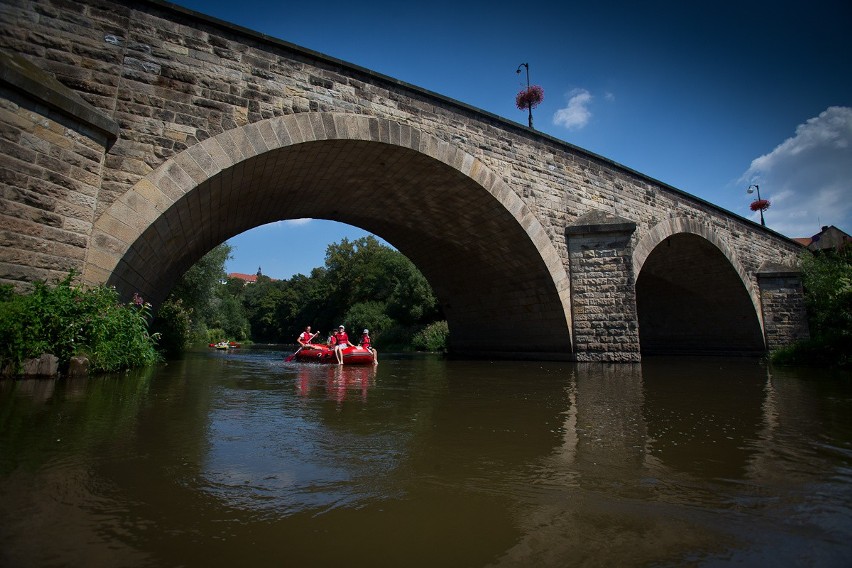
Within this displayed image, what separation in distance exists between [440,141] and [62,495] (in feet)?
31.4

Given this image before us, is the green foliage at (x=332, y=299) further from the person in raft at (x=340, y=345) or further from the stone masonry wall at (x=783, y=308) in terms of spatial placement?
the stone masonry wall at (x=783, y=308)

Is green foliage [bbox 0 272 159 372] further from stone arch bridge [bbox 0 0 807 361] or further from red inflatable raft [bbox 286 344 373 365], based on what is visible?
red inflatable raft [bbox 286 344 373 365]

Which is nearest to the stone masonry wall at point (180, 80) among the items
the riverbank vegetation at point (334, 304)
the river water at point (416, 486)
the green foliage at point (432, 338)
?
the river water at point (416, 486)

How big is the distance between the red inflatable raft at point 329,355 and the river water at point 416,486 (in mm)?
7104

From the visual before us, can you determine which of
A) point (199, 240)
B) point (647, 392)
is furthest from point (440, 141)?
point (647, 392)

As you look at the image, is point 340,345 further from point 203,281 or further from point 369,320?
point 369,320

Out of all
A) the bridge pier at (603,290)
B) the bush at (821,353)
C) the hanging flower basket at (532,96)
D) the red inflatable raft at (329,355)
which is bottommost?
the red inflatable raft at (329,355)

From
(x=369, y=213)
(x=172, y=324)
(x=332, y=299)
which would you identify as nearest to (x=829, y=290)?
(x=369, y=213)

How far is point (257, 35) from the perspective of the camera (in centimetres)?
826

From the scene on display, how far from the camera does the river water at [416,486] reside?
146 centimetres

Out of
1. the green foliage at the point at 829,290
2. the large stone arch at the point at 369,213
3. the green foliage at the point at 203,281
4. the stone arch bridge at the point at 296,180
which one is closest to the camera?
the stone arch bridge at the point at 296,180

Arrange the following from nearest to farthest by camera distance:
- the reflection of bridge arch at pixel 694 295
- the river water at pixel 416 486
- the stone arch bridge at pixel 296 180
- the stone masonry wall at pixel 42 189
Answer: the river water at pixel 416 486, the stone masonry wall at pixel 42 189, the stone arch bridge at pixel 296 180, the reflection of bridge arch at pixel 694 295

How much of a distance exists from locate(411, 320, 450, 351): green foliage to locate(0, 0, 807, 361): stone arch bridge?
26.7 feet

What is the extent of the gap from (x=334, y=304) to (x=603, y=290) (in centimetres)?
3830
